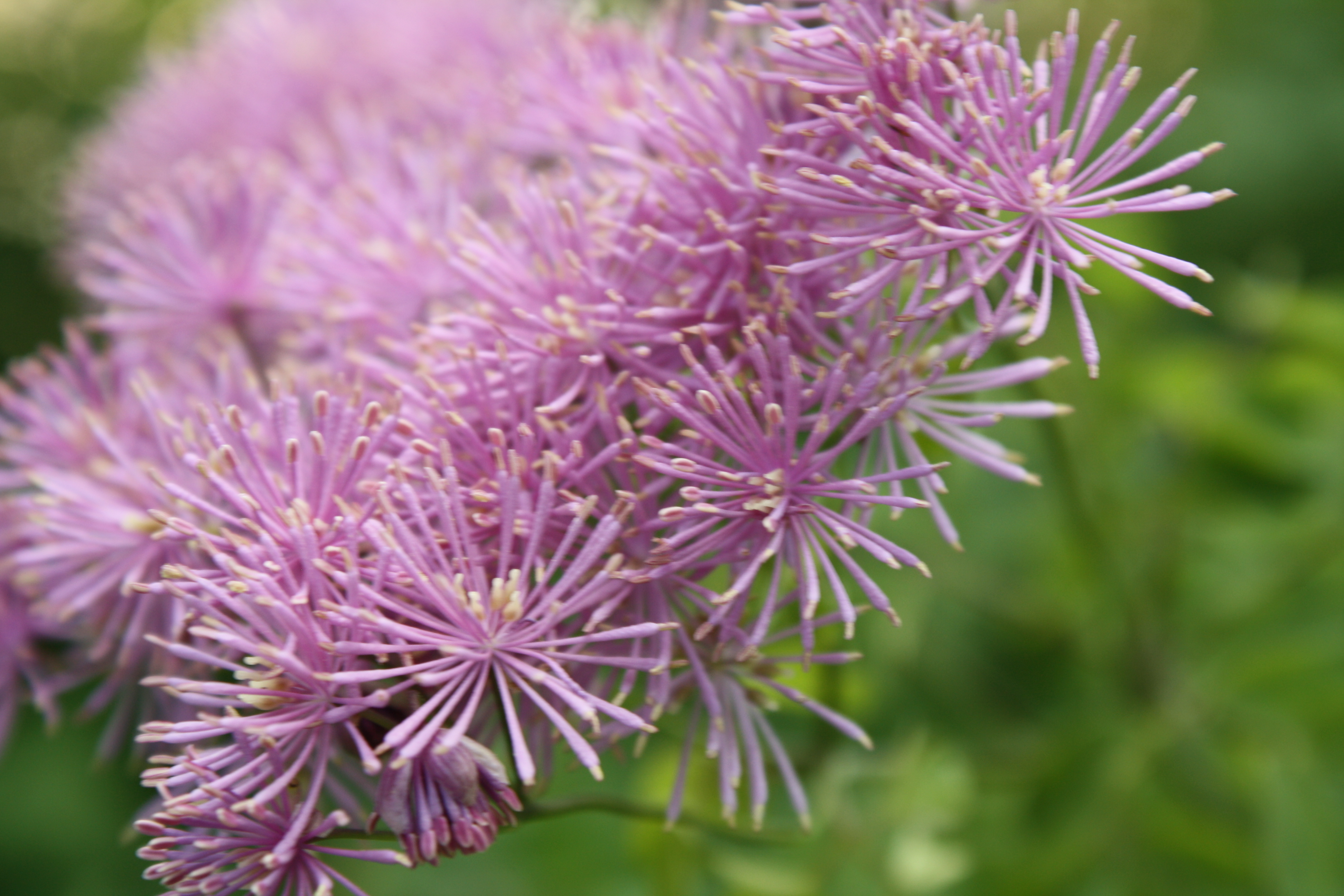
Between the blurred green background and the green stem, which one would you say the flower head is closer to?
the green stem

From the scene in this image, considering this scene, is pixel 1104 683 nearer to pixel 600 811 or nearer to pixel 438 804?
pixel 600 811

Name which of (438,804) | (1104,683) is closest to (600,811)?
(438,804)

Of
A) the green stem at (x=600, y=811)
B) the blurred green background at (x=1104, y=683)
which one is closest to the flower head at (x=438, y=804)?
the green stem at (x=600, y=811)

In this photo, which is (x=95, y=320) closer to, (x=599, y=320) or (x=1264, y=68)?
(x=599, y=320)

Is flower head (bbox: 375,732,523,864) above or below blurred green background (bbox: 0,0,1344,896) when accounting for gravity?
above

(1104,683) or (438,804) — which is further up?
(438,804)

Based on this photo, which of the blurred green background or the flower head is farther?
the blurred green background

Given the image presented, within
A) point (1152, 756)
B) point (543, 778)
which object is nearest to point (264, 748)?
point (543, 778)

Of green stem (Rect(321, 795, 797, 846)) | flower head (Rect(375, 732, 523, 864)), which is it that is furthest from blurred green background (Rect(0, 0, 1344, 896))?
flower head (Rect(375, 732, 523, 864))

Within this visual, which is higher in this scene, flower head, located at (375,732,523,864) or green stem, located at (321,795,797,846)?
flower head, located at (375,732,523,864)
